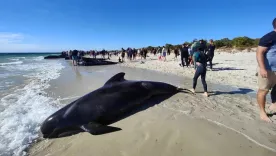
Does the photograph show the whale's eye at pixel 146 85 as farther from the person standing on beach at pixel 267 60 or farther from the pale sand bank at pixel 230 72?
the pale sand bank at pixel 230 72

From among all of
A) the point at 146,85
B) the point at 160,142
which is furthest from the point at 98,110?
the point at 146,85

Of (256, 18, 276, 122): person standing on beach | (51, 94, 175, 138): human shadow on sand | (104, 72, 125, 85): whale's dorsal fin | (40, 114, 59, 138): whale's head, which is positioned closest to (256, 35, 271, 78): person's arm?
(256, 18, 276, 122): person standing on beach

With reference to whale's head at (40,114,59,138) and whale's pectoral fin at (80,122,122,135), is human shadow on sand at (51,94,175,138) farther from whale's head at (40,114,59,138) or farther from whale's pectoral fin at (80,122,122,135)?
whale's head at (40,114,59,138)

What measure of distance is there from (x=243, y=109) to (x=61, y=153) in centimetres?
477

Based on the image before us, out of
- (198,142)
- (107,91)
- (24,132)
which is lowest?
(24,132)

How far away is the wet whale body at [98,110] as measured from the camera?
501 cm

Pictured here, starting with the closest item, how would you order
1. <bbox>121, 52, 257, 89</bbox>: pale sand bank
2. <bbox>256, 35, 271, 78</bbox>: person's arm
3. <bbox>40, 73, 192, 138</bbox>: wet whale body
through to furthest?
<bbox>256, 35, 271, 78</bbox>: person's arm < <bbox>40, 73, 192, 138</bbox>: wet whale body < <bbox>121, 52, 257, 89</bbox>: pale sand bank

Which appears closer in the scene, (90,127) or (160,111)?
(90,127)

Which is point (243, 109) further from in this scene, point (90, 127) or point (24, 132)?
point (24, 132)

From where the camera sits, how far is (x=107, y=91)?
6109 millimetres

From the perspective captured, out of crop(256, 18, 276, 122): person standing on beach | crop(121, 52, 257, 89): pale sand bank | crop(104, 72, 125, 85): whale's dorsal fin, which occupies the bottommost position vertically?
crop(121, 52, 257, 89): pale sand bank

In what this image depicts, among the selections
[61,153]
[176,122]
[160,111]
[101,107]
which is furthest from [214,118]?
[61,153]

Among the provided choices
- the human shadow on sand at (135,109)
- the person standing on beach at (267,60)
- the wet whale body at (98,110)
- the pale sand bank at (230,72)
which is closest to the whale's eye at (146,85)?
the wet whale body at (98,110)

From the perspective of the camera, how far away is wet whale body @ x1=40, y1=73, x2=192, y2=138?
5008mm
